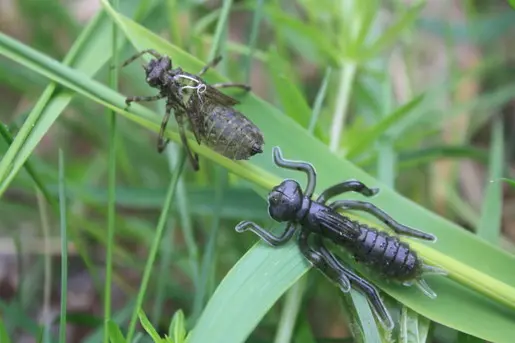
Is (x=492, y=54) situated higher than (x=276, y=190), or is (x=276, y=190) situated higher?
(x=492, y=54)

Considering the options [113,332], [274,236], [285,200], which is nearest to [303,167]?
[285,200]

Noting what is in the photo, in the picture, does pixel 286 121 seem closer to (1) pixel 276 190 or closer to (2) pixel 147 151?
(1) pixel 276 190

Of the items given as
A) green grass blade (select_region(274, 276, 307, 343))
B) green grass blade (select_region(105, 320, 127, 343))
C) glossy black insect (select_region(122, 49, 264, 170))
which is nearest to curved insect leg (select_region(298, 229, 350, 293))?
green grass blade (select_region(274, 276, 307, 343))

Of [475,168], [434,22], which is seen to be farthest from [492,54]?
[475,168]

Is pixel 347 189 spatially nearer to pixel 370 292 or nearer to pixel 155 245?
pixel 370 292

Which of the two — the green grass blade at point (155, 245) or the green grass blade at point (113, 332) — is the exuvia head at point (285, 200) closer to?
the green grass blade at point (155, 245)

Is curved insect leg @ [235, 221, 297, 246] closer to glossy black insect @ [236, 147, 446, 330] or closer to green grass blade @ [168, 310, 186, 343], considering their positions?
glossy black insect @ [236, 147, 446, 330]
